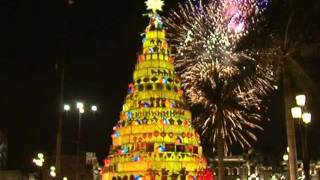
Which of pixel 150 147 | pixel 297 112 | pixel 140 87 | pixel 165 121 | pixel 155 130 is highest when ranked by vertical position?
pixel 140 87

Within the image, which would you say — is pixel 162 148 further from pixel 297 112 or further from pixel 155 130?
pixel 297 112

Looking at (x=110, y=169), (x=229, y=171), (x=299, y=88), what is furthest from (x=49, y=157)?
(x=299, y=88)

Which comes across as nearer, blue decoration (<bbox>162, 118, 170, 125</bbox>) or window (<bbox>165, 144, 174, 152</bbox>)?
window (<bbox>165, 144, 174, 152</bbox>)

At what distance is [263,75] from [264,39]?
450 centimetres

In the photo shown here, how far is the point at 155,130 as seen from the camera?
3397 cm

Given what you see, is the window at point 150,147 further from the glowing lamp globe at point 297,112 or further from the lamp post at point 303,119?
the glowing lamp globe at point 297,112

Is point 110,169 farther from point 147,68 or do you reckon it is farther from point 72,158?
point 72,158

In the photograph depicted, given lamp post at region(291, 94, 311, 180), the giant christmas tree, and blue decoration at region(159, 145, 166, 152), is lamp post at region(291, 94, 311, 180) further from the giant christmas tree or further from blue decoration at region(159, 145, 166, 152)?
blue decoration at region(159, 145, 166, 152)

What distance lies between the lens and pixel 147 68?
35781mm

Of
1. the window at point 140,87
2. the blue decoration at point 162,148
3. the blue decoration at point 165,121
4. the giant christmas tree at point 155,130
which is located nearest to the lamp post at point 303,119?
the giant christmas tree at point 155,130

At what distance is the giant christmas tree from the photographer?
3366 centimetres

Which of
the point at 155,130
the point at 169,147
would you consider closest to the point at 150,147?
the point at 155,130

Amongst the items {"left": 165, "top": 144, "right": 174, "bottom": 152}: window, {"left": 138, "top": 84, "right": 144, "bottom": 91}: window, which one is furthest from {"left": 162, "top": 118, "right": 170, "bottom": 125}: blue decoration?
{"left": 138, "top": 84, "right": 144, "bottom": 91}: window

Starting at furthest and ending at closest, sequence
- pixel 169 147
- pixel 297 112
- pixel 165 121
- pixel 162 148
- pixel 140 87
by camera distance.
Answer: pixel 140 87 → pixel 165 121 → pixel 169 147 → pixel 162 148 → pixel 297 112
